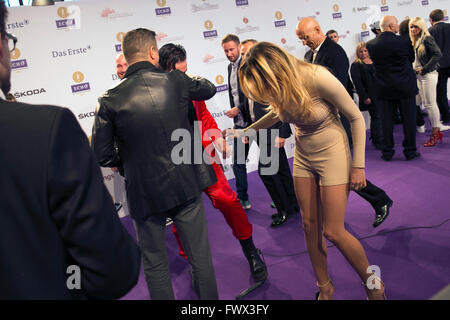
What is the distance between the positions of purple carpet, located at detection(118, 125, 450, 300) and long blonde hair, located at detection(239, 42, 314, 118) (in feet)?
4.32

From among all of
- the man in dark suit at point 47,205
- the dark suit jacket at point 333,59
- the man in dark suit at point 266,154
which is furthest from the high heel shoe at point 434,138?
the man in dark suit at point 47,205

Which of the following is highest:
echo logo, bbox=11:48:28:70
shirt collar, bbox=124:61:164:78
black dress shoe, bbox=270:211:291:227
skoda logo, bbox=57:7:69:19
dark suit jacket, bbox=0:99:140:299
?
skoda logo, bbox=57:7:69:19

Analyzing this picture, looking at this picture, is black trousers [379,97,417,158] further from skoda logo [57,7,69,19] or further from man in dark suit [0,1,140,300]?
man in dark suit [0,1,140,300]

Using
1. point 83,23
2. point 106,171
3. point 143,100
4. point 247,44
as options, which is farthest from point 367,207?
point 83,23

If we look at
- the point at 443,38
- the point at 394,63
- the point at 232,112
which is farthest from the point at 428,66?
the point at 232,112

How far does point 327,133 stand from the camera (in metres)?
2.06

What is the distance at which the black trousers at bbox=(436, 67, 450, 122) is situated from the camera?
6098 millimetres

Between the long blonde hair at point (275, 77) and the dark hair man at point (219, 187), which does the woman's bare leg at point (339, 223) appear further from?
→ the dark hair man at point (219, 187)

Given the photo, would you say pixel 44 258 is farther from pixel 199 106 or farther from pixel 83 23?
pixel 83 23

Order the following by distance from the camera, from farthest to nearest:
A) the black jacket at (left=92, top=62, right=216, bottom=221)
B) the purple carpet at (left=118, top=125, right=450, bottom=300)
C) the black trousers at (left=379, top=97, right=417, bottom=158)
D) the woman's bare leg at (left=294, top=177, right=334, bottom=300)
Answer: the black trousers at (left=379, top=97, right=417, bottom=158)
the purple carpet at (left=118, top=125, right=450, bottom=300)
the woman's bare leg at (left=294, top=177, right=334, bottom=300)
the black jacket at (left=92, top=62, right=216, bottom=221)

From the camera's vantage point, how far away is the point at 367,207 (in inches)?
146

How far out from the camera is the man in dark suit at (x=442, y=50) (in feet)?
19.4

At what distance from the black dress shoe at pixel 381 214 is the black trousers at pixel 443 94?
366 cm

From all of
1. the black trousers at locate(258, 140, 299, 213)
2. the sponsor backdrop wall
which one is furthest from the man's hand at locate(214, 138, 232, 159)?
the sponsor backdrop wall
